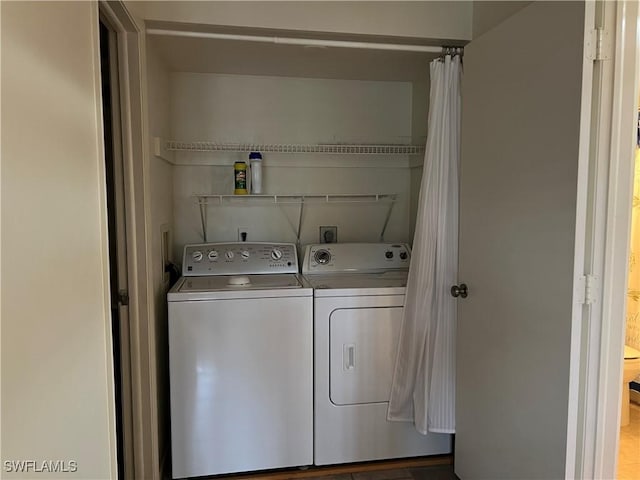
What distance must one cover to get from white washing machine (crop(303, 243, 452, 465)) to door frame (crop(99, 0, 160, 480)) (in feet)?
2.48

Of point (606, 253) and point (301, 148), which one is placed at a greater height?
point (301, 148)

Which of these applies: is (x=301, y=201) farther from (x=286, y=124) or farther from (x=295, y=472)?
(x=295, y=472)

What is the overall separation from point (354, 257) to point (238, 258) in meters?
0.68

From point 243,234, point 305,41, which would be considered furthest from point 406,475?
point 305,41

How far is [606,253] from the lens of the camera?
135cm

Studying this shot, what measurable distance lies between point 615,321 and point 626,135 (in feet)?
1.84

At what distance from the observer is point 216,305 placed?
204 cm

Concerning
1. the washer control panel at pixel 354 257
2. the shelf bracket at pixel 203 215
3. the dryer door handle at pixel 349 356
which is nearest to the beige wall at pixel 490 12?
the washer control panel at pixel 354 257

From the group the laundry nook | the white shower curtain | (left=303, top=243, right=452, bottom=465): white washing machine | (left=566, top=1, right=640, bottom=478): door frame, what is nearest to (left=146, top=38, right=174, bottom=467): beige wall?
the laundry nook

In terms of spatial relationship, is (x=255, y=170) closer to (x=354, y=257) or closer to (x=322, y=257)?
(x=322, y=257)

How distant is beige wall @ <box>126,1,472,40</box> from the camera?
6.14 ft

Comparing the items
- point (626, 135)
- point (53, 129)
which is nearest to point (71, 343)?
point (53, 129)

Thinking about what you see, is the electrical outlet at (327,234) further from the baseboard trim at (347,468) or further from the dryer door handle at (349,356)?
the baseboard trim at (347,468)

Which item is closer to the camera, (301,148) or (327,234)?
(301,148)
